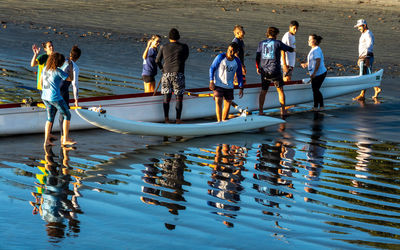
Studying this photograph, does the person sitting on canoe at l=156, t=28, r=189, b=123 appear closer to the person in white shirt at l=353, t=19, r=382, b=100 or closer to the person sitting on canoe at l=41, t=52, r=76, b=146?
the person sitting on canoe at l=41, t=52, r=76, b=146

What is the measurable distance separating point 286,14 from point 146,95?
733 inches

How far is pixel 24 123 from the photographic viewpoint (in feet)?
41.4

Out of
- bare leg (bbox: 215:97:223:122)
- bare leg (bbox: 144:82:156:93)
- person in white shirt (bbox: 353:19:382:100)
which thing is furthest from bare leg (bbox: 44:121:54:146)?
person in white shirt (bbox: 353:19:382:100)

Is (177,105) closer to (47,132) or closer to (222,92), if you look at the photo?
(222,92)

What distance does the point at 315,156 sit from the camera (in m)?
11.8

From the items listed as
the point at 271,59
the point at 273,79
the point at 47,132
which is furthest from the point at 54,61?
the point at 273,79

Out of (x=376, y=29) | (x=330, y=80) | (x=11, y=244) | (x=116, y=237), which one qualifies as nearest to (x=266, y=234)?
(x=116, y=237)

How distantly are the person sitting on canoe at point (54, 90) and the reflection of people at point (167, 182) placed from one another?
196 cm

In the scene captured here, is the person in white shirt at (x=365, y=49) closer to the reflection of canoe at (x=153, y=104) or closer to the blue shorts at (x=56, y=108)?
the reflection of canoe at (x=153, y=104)

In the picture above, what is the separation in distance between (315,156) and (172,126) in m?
2.72

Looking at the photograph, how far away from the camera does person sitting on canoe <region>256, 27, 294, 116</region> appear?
1456cm

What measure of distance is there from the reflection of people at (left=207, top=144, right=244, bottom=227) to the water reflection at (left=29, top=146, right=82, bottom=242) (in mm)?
1752

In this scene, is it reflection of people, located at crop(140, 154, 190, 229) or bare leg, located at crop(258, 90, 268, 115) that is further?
bare leg, located at crop(258, 90, 268, 115)

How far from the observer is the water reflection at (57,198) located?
7.63 meters
